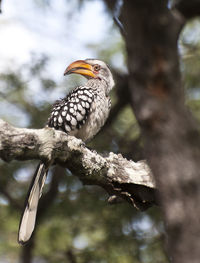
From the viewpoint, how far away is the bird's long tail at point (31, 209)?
12.7ft

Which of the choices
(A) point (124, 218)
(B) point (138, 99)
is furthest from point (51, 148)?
(A) point (124, 218)

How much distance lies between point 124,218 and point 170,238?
14.2 feet

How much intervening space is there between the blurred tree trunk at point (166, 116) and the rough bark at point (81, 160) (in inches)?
52.9

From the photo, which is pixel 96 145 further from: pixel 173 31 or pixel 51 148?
pixel 173 31

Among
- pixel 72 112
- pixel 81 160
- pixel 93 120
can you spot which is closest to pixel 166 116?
pixel 81 160

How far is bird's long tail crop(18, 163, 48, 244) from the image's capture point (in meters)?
3.86

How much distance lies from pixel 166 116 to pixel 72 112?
309 centimetres

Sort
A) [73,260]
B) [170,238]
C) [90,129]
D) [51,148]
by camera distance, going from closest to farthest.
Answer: [170,238]
[51,148]
[90,129]
[73,260]

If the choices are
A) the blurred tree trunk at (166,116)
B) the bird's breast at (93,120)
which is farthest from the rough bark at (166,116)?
the bird's breast at (93,120)

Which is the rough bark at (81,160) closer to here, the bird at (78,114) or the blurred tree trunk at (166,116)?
the bird at (78,114)

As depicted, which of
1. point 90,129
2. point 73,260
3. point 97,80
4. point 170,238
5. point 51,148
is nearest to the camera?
point 170,238

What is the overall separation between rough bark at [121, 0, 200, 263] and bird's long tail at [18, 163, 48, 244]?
94.9 inches

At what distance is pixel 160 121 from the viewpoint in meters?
1.57

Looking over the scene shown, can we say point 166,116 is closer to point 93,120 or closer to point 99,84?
point 93,120
